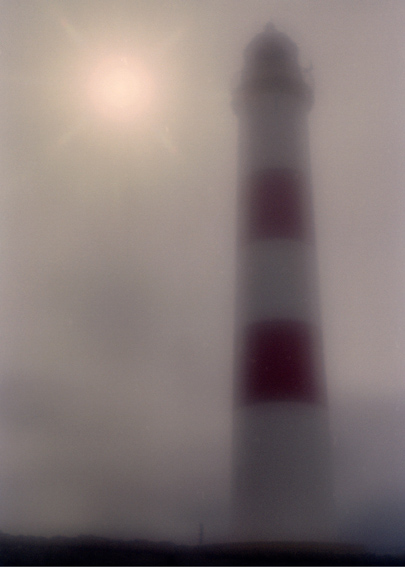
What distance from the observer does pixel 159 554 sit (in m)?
0.78

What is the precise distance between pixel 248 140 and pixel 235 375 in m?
1.11

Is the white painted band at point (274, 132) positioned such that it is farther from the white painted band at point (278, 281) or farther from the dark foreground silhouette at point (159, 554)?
the dark foreground silhouette at point (159, 554)

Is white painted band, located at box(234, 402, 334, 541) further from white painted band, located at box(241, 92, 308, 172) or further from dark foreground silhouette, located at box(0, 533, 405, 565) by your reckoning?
white painted band, located at box(241, 92, 308, 172)

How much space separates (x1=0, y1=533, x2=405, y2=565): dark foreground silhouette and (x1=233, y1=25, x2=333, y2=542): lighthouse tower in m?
0.12

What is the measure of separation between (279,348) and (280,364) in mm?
54

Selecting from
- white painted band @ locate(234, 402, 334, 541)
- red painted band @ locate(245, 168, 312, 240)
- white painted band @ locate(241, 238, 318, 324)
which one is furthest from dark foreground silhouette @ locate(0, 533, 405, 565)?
red painted band @ locate(245, 168, 312, 240)

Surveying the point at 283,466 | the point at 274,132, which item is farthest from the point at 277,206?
the point at 283,466

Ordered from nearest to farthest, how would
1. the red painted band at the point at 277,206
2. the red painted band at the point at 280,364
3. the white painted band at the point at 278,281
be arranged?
the red painted band at the point at 280,364 < the white painted band at the point at 278,281 < the red painted band at the point at 277,206

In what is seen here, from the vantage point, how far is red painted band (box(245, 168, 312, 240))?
167 centimetres

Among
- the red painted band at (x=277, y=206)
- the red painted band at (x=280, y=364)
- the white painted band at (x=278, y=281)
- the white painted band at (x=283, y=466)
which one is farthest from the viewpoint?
the red painted band at (x=277, y=206)

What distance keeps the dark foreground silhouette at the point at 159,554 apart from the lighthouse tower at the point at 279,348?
122 millimetres

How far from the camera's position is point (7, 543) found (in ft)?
2.56

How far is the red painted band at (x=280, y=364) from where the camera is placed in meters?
1.42

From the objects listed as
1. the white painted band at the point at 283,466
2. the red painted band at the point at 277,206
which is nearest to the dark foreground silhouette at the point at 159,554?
the white painted band at the point at 283,466
